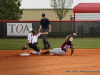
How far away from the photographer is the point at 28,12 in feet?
105

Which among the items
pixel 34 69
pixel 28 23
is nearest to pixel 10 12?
pixel 28 23

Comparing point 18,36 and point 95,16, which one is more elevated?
point 95,16

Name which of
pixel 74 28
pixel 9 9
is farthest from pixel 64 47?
pixel 9 9

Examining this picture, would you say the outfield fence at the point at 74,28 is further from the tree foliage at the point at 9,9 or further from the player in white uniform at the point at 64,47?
the tree foliage at the point at 9,9

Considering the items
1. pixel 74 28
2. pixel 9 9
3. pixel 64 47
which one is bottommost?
pixel 64 47

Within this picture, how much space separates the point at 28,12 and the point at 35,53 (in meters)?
24.7

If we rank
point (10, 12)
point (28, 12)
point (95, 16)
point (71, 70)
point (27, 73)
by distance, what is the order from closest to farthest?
1. point (27, 73)
2. point (71, 70)
3. point (95, 16)
4. point (10, 12)
5. point (28, 12)

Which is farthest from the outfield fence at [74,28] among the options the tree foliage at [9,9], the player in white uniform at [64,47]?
the tree foliage at [9,9]

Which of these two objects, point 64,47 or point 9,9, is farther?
point 9,9

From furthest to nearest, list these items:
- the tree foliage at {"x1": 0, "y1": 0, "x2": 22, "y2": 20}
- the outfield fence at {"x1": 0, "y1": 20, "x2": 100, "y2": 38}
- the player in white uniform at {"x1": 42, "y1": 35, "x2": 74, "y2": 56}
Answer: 1. the tree foliage at {"x1": 0, "y1": 0, "x2": 22, "y2": 20}
2. the outfield fence at {"x1": 0, "y1": 20, "x2": 100, "y2": 38}
3. the player in white uniform at {"x1": 42, "y1": 35, "x2": 74, "y2": 56}

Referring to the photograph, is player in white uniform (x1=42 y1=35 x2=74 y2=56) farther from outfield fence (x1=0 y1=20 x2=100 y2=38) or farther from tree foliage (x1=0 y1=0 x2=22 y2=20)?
tree foliage (x1=0 y1=0 x2=22 y2=20)

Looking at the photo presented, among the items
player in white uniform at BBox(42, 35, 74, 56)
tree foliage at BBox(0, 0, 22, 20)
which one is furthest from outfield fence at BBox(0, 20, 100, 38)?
tree foliage at BBox(0, 0, 22, 20)

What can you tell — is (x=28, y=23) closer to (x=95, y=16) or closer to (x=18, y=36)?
(x=18, y=36)

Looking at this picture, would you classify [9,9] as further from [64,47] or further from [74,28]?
[64,47]
